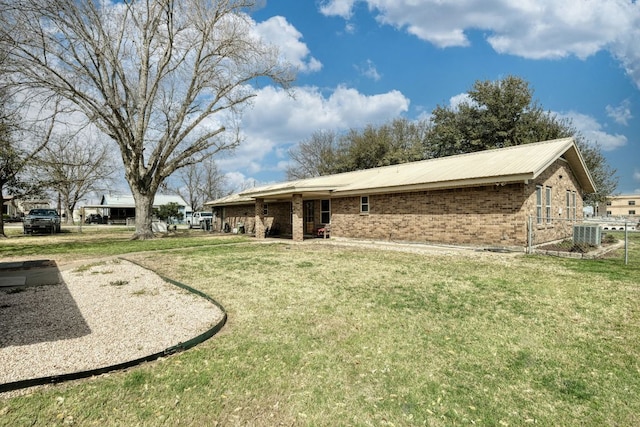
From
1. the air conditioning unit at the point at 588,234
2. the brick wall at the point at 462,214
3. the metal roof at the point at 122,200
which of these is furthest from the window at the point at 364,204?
the metal roof at the point at 122,200

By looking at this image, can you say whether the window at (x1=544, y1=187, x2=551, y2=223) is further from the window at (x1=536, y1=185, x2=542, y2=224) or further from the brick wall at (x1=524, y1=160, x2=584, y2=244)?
the window at (x1=536, y1=185, x2=542, y2=224)

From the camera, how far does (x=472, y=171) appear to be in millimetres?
12875

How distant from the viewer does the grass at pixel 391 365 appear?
9.30 ft

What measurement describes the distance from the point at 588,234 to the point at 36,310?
1607cm

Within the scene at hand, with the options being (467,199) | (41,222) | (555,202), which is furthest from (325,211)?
(41,222)


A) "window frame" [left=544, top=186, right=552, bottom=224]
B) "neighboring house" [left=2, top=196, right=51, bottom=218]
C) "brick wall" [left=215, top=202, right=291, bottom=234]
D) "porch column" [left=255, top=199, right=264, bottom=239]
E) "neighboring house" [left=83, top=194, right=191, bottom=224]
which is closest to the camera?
"window frame" [left=544, top=186, right=552, bottom=224]

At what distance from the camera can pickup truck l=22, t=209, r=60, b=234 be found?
85.7 feet

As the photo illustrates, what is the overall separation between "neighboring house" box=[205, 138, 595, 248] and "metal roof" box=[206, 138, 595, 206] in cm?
4

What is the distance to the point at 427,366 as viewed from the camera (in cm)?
363

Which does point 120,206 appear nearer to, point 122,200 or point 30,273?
point 122,200

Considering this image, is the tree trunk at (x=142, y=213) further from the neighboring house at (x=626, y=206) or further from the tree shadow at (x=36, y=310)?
the neighboring house at (x=626, y=206)

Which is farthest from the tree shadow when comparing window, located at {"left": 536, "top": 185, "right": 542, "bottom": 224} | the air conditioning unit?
the air conditioning unit

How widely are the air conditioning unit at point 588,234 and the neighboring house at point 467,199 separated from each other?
973 mm

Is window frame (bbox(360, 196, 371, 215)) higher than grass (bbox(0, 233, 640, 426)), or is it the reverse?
window frame (bbox(360, 196, 371, 215))
